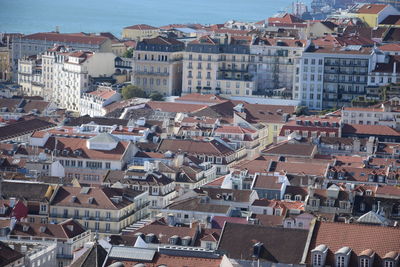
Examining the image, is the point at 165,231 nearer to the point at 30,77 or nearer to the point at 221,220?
the point at 221,220

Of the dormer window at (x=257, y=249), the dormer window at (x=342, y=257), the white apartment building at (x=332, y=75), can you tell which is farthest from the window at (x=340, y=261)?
the white apartment building at (x=332, y=75)

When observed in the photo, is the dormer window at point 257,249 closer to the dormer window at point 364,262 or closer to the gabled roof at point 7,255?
the dormer window at point 364,262

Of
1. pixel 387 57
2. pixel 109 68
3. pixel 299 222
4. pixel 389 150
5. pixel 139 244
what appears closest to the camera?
pixel 139 244

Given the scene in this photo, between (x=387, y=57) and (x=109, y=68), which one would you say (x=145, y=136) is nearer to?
(x=387, y=57)

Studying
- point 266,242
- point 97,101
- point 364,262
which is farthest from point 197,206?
point 97,101

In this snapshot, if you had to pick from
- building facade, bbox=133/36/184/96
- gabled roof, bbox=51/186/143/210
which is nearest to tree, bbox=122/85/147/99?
building facade, bbox=133/36/184/96

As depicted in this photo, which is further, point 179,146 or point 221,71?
point 221,71

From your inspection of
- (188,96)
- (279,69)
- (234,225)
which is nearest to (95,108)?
(188,96)

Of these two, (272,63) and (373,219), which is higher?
(272,63)
